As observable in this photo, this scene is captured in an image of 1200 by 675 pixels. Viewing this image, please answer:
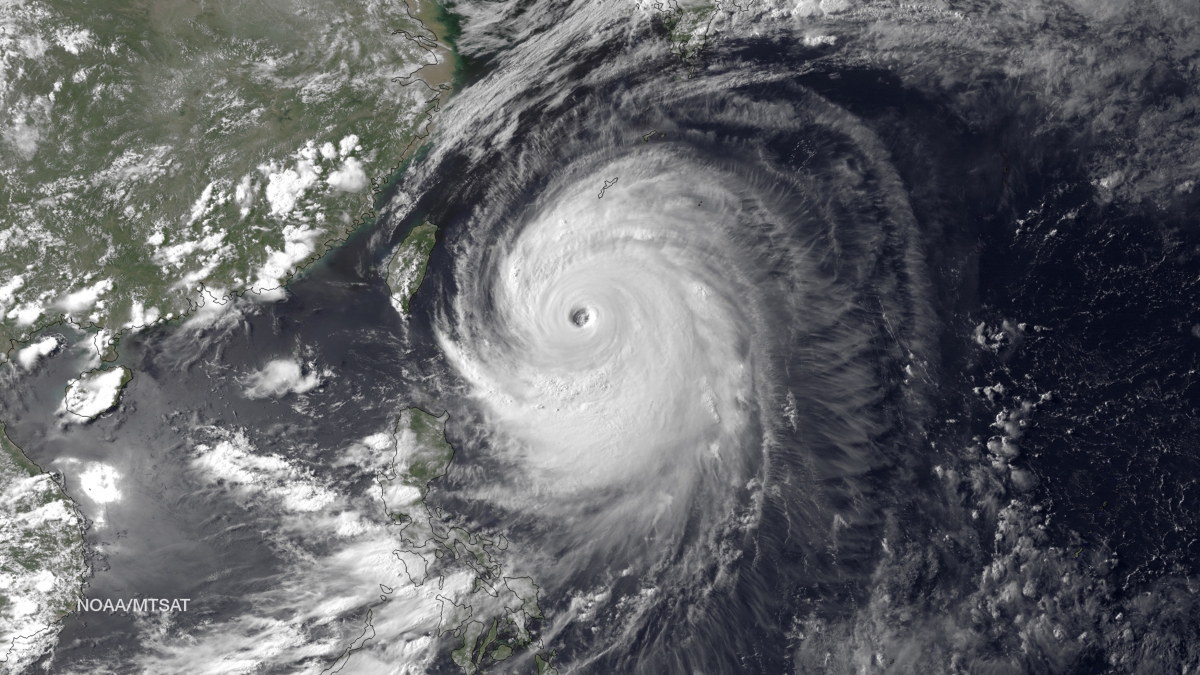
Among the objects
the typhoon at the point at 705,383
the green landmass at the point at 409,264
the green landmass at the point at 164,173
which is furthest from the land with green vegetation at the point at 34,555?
the green landmass at the point at 409,264

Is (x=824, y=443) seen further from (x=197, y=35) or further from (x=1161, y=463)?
(x=197, y=35)

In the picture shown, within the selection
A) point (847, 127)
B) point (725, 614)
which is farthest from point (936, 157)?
point (725, 614)

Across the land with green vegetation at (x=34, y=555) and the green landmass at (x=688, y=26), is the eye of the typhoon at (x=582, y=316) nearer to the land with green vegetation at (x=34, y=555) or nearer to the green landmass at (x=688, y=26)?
the green landmass at (x=688, y=26)

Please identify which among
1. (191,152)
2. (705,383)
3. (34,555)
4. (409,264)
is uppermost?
(191,152)

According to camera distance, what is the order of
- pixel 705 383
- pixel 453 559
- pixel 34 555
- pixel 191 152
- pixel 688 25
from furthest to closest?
pixel 191 152 → pixel 34 555 → pixel 688 25 → pixel 453 559 → pixel 705 383

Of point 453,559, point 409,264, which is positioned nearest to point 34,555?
point 453,559

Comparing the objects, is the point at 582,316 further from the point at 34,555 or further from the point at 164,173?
the point at 34,555

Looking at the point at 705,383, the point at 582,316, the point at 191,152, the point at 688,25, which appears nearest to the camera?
the point at 705,383
